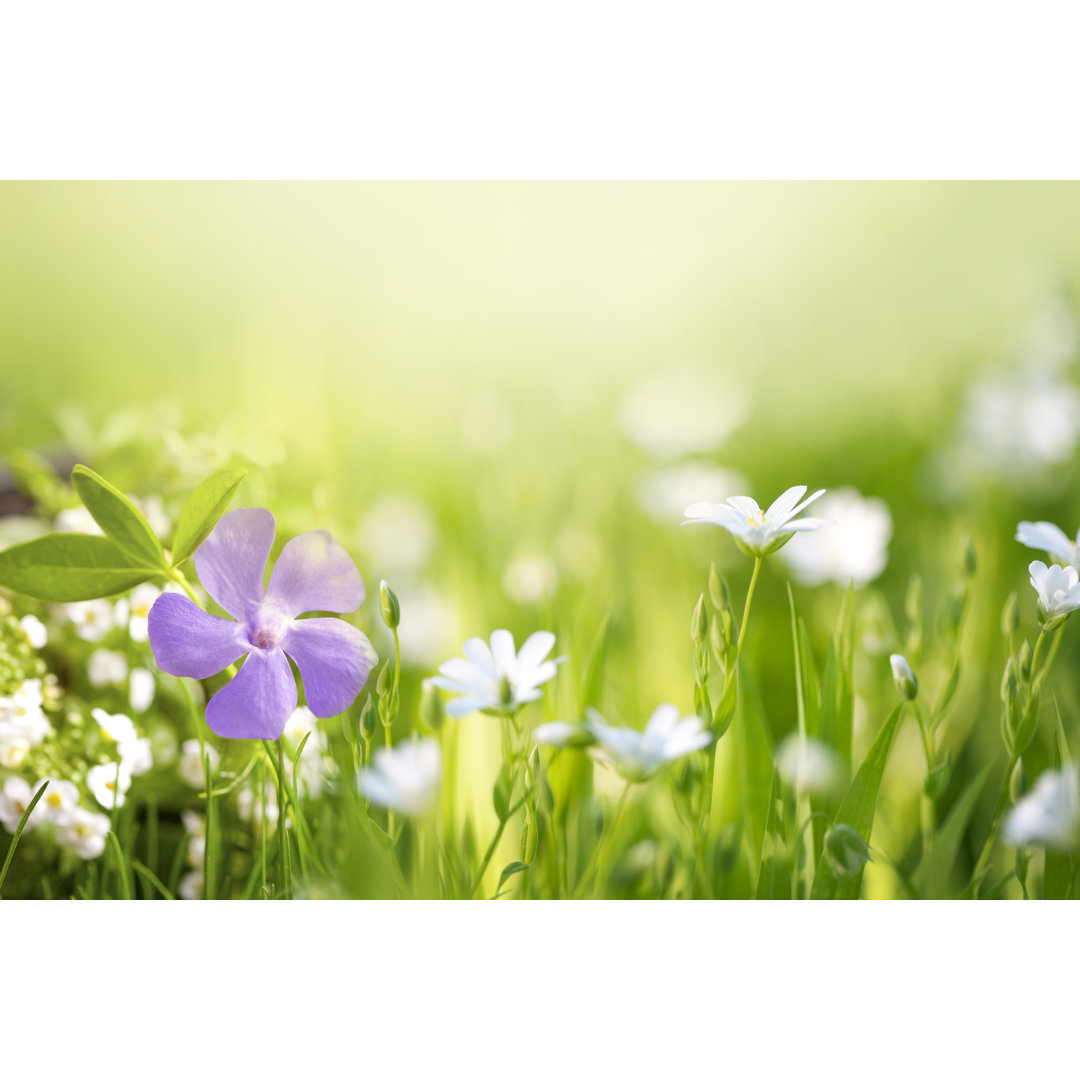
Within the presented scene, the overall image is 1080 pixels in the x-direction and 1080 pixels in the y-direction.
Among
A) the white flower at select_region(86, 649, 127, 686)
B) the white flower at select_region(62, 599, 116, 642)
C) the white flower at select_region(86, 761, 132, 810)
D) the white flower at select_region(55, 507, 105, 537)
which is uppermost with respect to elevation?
the white flower at select_region(55, 507, 105, 537)

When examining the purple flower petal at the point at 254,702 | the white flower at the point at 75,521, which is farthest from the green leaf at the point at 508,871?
the white flower at the point at 75,521

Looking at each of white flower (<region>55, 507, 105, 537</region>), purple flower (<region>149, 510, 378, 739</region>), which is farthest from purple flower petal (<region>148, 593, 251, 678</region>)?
white flower (<region>55, 507, 105, 537</region>)

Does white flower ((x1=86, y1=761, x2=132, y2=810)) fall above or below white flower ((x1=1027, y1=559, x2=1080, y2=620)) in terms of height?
below

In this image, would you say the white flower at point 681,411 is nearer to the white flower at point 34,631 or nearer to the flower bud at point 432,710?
the flower bud at point 432,710

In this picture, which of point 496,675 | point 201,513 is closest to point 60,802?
point 201,513

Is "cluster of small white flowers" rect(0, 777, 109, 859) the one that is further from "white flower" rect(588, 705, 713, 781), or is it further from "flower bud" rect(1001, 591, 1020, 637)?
"flower bud" rect(1001, 591, 1020, 637)

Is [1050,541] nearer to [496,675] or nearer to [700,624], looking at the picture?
[700,624]
